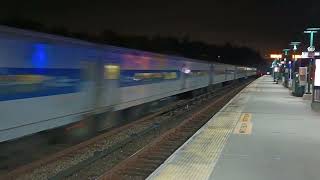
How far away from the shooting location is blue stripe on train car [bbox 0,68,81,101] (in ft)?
27.7

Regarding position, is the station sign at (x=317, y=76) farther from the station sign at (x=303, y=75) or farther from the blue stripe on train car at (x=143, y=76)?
the station sign at (x=303, y=75)

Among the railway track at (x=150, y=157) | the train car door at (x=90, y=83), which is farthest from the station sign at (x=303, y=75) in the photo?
the train car door at (x=90, y=83)

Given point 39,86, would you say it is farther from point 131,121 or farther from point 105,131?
point 131,121

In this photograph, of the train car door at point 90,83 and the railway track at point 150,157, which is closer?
the railway track at point 150,157

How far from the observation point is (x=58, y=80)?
409 inches

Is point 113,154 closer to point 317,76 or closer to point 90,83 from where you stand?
point 90,83

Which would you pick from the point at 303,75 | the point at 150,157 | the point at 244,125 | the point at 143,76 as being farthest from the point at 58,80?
the point at 303,75

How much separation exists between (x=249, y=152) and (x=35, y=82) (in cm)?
445

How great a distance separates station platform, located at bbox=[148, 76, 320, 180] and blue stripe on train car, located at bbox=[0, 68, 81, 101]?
252cm

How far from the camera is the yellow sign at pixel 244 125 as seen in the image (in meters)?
14.5

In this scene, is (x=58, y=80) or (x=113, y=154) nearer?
(x=58, y=80)

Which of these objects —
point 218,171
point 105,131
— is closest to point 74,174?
point 218,171

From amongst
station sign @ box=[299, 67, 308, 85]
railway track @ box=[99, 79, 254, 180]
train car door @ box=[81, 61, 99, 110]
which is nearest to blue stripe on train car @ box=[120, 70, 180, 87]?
railway track @ box=[99, 79, 254, 180]

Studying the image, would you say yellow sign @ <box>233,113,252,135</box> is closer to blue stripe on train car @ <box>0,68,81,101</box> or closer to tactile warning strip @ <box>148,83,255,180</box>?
tactile warning strip @ <box>148,83,255,180</box>
